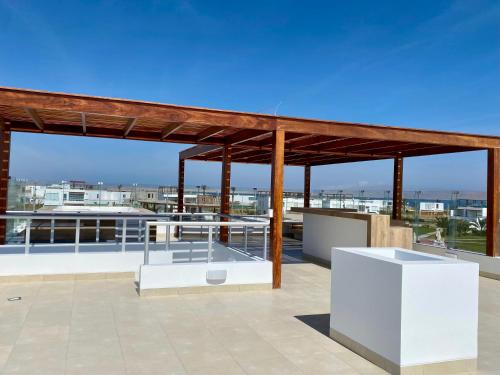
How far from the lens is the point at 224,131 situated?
8625mm

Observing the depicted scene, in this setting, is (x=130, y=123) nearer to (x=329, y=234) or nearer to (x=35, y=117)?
(x=35, y=117)

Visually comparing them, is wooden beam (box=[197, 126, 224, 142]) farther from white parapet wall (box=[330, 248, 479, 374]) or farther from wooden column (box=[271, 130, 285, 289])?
white parapet wall (box=[330, 248, 479, 374])

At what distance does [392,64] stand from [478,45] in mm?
4931

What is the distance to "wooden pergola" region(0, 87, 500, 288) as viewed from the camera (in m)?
6.31

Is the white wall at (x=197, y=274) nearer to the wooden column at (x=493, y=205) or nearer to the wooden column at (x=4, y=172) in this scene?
the wooden column at (x=4, y=172)

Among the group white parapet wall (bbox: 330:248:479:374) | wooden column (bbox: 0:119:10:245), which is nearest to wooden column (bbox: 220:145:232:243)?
wooden column (bbox: 0:119:10:245)

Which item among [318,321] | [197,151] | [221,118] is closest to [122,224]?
[221,118]

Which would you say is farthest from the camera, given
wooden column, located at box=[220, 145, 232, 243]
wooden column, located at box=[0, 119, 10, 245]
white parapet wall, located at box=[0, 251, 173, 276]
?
wooden column, located at box=[220, 145, 232, 243]

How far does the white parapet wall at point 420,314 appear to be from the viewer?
11.5 ft

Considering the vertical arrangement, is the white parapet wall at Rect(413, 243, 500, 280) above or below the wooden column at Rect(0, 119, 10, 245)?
below

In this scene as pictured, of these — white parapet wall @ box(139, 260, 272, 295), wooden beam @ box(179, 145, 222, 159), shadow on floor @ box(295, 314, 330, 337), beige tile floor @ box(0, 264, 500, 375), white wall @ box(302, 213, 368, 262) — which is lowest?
shadow on floor @ box(295, 314, 330, 337)

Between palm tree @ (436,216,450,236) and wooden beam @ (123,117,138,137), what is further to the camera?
palm tree @ (436,216,450,236)

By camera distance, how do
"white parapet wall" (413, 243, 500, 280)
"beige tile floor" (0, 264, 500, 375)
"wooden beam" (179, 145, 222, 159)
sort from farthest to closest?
"wooden beam" (179, 145, 222, 159) → "white parapet wall" (413, 243, 500, 280) → "beige tile floor" (0, 264, 500, 375)

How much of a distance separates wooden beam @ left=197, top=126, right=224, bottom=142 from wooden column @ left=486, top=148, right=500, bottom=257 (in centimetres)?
594
